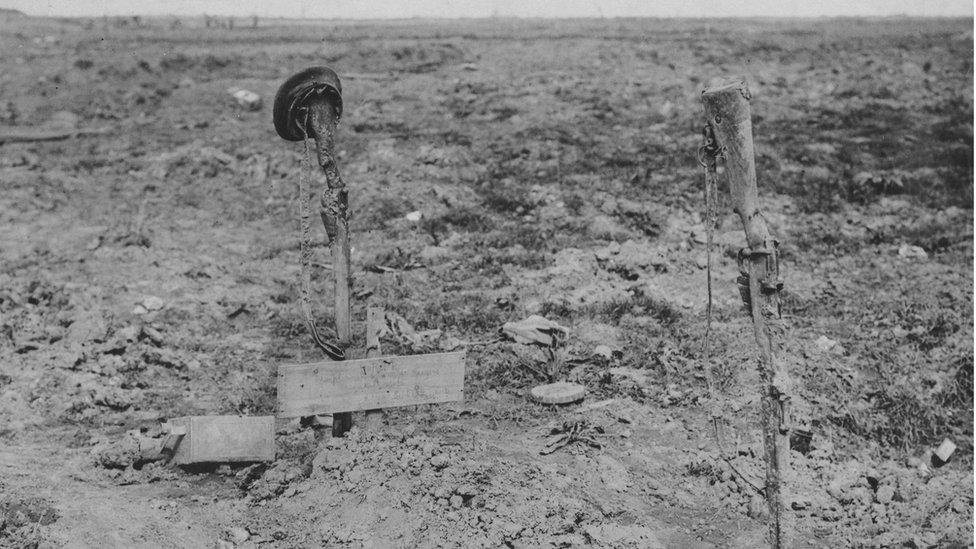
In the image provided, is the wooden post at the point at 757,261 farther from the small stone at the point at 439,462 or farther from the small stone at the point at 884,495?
the small stone at the point at 439,462

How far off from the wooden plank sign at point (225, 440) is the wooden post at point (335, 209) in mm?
981

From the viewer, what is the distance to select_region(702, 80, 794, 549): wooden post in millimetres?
3867

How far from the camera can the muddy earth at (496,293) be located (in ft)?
16.5

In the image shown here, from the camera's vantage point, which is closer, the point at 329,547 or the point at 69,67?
the point at 329,547

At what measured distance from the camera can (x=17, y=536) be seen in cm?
431

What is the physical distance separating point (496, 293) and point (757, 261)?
15.5 ft

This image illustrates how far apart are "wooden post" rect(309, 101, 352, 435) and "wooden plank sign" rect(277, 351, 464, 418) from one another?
25cm

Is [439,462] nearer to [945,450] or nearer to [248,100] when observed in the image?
[945,450]

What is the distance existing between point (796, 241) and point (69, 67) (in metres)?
15.9

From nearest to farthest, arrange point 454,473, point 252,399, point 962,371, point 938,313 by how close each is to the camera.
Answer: point 454,473, point 252,399, point 962,371, point 938,313

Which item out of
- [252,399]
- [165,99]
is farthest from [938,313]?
A: [165,99]

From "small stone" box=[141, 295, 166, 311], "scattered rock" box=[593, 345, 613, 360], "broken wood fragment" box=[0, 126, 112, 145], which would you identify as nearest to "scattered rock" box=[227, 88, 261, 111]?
"broken wood fragment" box=[0, 126, 112, 145]

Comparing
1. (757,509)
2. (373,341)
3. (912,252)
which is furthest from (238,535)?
(912,252)

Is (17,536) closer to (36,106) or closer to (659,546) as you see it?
(659,546)
